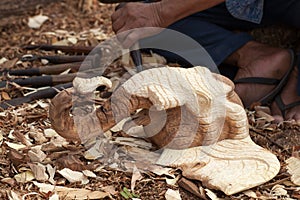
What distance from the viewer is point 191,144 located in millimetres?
1827

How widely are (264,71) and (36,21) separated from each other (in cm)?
133

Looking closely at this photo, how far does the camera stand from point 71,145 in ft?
6.24

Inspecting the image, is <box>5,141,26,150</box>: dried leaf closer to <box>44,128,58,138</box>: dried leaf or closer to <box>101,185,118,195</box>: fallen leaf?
<box>44,128,58,138</box>: dried leaf

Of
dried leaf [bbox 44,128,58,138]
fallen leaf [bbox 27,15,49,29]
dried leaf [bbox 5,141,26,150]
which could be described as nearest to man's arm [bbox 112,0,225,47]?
dried leaf [bbox 44,128,58,138]

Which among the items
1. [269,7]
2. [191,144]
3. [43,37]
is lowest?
[43,37]

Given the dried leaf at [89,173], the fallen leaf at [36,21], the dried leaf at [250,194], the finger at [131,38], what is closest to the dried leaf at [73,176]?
the dried leaf at [89,173]

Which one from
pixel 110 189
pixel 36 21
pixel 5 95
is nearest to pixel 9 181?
pixel 110 189

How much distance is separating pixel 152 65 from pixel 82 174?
0.80 m

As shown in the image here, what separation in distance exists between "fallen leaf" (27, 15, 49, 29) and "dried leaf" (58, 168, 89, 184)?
1.54 metres

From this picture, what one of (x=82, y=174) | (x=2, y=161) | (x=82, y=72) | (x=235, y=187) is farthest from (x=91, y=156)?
(x=82, y=72)

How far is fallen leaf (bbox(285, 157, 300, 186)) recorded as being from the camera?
180 cm

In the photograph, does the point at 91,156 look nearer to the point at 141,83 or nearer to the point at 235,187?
the point at 141,83

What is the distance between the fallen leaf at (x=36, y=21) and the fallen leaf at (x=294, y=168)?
169 centimetres

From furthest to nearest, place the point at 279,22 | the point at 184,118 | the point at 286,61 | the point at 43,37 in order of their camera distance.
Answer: the point at 43,37, the point at 279,22, the point at 286,61, the point at 184,118
